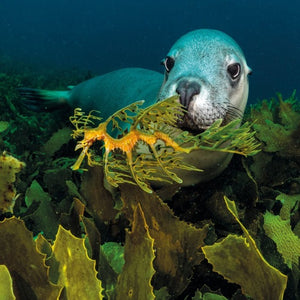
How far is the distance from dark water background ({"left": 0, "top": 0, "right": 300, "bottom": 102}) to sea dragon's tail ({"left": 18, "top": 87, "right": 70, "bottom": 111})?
201 ft

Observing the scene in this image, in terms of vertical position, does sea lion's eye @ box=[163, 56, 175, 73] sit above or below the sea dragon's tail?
above

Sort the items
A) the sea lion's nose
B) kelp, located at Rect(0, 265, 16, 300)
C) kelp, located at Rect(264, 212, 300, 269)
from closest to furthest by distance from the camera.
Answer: kelp, located at Rect(0, 265, 16, 300), kelp, located at Rect(264, 212, 300, 269), the sea lion's nose

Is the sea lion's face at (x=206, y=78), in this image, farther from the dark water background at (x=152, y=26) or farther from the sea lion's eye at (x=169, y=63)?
the dark water background at (x=152, y=26)

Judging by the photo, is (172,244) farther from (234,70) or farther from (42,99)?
(42,99)

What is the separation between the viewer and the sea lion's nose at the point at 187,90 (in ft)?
5.50

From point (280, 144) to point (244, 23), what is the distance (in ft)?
328

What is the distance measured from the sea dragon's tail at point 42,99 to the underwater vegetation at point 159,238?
2547 mm

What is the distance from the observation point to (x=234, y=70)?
7.32 ft

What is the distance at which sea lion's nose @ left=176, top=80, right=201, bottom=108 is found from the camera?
5.50ft

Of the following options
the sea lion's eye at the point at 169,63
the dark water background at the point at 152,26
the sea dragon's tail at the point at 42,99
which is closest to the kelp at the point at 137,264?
the sea lion's eye at the point at 169,63

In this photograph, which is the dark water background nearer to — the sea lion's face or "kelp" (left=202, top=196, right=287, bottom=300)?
the sea lion's face

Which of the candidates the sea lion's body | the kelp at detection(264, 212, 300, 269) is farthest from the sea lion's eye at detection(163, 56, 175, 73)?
the kelp at detection(264, 212, 300, 269)

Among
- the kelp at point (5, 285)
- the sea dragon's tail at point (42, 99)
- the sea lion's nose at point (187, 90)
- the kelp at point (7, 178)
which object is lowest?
the sea dragon's tail at point (42, 99)

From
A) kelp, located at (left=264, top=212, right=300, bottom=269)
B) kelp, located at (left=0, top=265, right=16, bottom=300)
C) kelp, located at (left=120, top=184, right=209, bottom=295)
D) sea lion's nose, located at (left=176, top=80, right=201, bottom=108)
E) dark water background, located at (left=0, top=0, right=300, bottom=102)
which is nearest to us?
kelp, located at (left=0, top=265, right=16, bottom=300)
